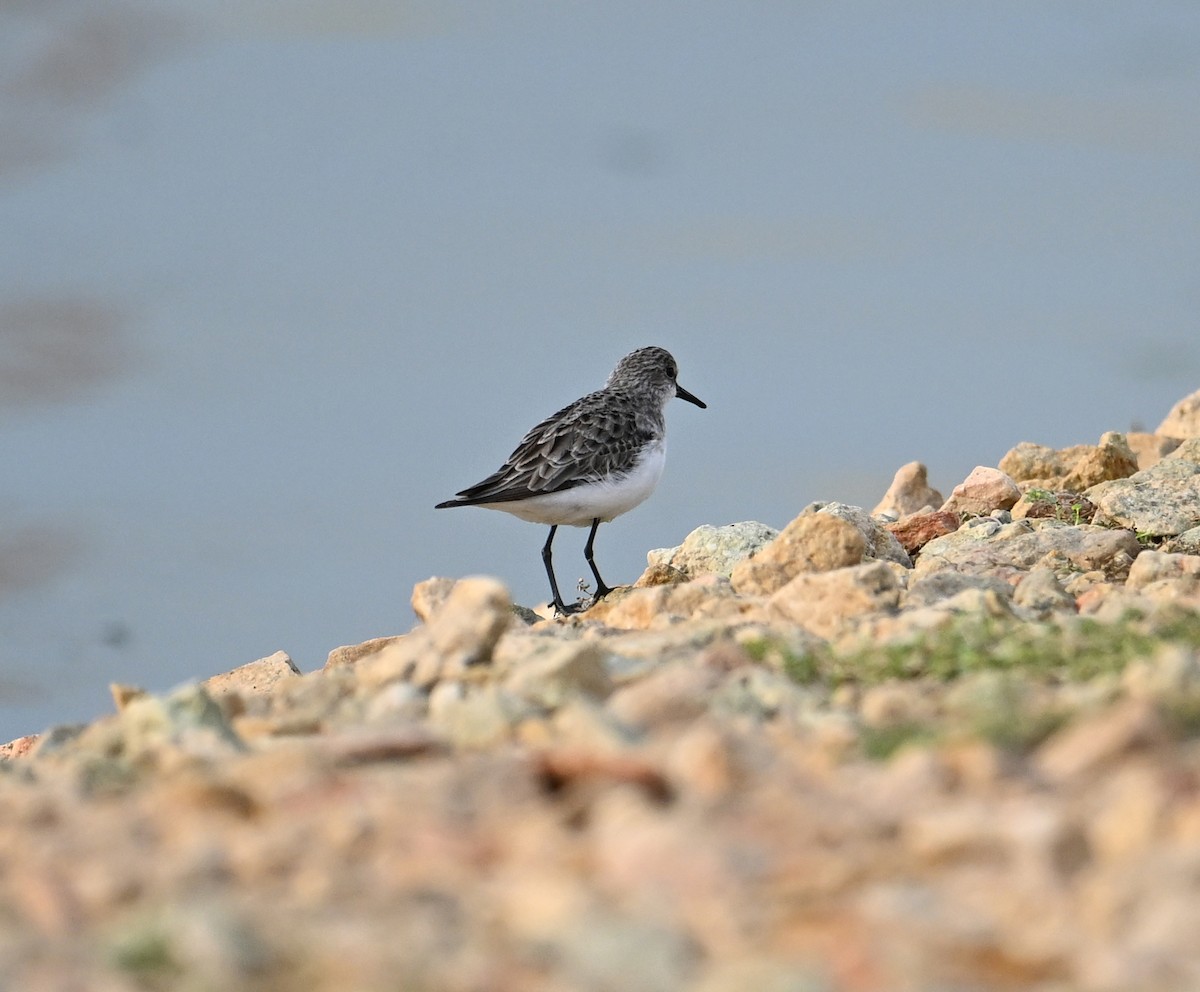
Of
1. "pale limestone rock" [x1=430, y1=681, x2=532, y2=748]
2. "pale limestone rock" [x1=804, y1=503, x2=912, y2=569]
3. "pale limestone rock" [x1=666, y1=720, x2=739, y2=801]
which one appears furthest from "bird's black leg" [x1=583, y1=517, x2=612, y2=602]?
"pale limestone rock" [x1=666, y1=720, x2=739, y2=801]

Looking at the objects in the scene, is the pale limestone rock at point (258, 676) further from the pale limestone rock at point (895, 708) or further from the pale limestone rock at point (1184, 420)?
the pale limestone rock at point (1184, 420)

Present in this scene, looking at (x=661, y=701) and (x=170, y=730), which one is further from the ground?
(x=170, y=730)

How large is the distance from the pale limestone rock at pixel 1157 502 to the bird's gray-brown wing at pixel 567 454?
3336 mm

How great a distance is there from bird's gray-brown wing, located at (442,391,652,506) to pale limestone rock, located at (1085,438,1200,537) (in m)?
3.34

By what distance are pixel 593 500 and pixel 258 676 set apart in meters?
2.74

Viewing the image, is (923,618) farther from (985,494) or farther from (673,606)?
(985,494)

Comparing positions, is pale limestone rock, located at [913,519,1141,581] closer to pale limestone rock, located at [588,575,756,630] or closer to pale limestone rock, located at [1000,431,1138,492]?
pale limestone rock, located at [588,575,756,630]

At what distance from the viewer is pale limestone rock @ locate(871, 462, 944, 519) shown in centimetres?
1462

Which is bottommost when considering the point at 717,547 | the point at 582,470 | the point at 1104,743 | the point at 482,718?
the point at 1104,743

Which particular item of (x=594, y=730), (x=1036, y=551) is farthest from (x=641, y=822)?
(x=1036, y=551)

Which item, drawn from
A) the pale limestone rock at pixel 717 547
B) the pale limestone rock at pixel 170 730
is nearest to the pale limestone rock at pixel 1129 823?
the pale limestone rock at pixel 170 730

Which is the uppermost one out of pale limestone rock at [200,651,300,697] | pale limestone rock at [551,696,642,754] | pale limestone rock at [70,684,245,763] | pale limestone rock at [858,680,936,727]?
pale limestone rock at [200,651,300,697]

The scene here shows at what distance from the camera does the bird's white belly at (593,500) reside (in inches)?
471

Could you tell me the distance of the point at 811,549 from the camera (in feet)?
30.9
